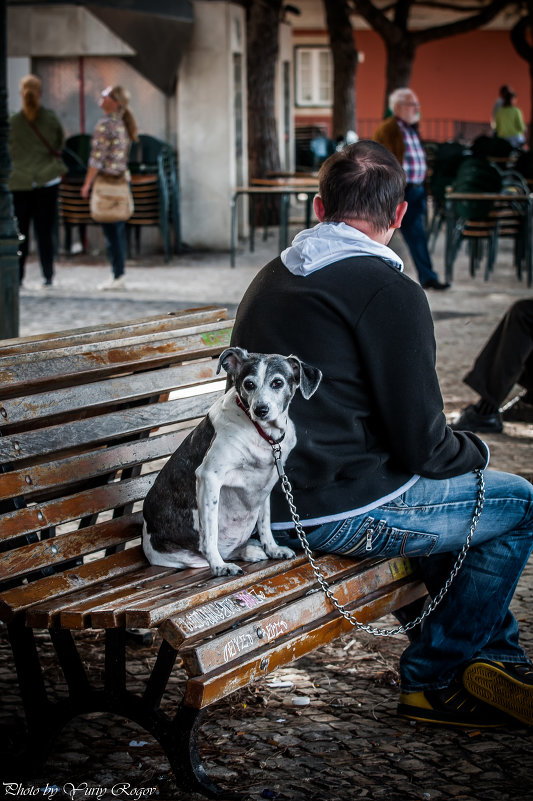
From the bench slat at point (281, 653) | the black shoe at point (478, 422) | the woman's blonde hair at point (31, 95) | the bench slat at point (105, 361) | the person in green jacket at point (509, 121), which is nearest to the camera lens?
the bench slat at point (281, 653)

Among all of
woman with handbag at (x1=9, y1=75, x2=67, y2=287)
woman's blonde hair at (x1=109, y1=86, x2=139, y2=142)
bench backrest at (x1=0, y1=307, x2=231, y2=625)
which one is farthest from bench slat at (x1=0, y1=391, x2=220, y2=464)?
woman with handbag at (x1=9, y1=75, x2=67, y2=287)

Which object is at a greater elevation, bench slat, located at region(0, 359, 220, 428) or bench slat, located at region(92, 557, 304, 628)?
Result: bench slat, located at region(0, 359, 220, 428)

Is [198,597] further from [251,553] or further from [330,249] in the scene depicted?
[330,249]

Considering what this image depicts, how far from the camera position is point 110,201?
12117 millimetres

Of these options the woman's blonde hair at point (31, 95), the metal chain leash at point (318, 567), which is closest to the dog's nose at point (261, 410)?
the metal chain leash at point (318, 567)

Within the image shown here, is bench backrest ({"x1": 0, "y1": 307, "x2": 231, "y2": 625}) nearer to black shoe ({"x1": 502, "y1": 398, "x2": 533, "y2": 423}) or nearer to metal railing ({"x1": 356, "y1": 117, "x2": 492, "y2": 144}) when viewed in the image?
black shoe ({"x1": 502, "y1": 398, "x2": 533, "y2": 423})

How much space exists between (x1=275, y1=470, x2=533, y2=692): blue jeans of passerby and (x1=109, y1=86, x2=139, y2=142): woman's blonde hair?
961 cm

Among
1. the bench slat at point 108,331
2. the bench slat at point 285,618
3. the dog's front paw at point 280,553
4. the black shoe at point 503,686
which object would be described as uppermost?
the bench slat at point 108,331

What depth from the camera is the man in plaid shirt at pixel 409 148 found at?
1139 centimetres

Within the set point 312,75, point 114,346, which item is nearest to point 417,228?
point 114,346

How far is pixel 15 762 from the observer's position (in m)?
3.10

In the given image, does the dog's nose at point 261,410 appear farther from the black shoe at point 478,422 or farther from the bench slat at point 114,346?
the black shoe at point 478,422

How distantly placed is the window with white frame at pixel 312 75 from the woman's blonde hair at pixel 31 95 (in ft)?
88.8

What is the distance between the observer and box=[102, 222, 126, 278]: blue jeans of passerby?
1245cm
